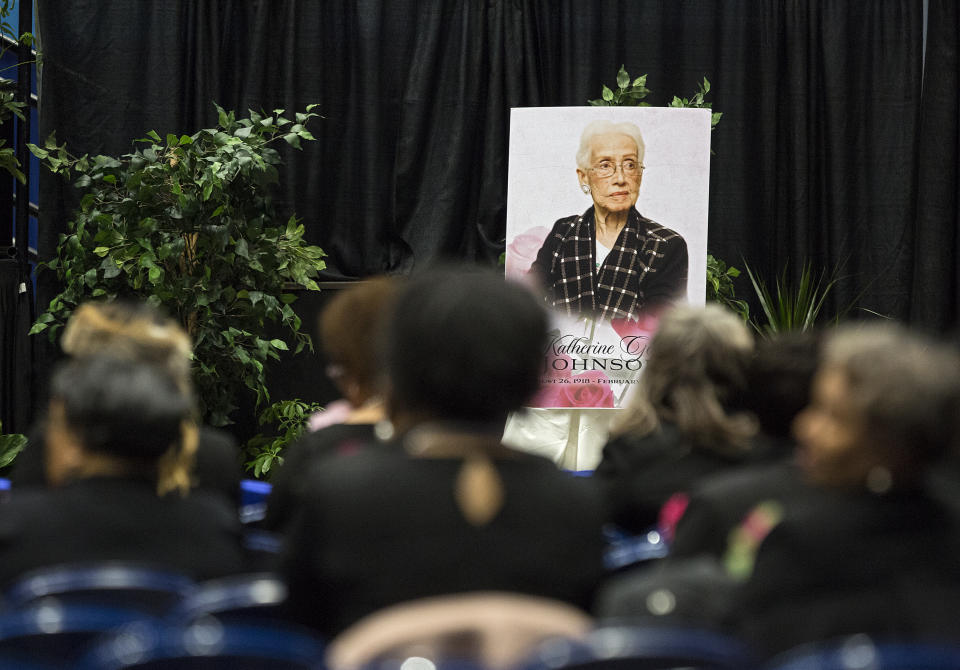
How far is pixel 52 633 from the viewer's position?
1.22 m

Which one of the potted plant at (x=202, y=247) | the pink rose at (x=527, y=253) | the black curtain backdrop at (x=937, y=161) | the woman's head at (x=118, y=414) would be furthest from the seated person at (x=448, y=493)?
the black curtain backdrop at (x=937, y=161)

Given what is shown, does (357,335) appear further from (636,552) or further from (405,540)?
(405,540)

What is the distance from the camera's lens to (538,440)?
5020mm

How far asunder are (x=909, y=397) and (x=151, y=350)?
133cm

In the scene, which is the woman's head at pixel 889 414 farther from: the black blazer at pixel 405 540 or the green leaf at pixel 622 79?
the green leaf at pixel 622 79

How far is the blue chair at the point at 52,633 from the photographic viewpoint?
47.3 inches

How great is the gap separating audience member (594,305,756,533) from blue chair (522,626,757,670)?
46.0 inches

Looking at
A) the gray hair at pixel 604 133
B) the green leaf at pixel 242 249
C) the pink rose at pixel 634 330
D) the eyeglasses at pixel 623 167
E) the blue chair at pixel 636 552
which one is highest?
the gray hair at pixel 604 133

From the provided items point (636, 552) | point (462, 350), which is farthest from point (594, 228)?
point (462, 350)

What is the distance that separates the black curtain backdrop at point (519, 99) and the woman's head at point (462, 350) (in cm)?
471

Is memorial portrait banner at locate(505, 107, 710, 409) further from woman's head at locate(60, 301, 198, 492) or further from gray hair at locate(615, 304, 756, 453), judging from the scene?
woman's head at locate(60, 301, 198, 492)

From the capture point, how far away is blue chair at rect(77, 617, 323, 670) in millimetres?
1108

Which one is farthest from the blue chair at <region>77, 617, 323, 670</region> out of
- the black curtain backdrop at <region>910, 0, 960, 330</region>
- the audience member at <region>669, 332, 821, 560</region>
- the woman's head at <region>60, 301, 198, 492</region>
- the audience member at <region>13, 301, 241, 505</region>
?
the black curtain backdrop at <region>910, 0, 960, 330</region>

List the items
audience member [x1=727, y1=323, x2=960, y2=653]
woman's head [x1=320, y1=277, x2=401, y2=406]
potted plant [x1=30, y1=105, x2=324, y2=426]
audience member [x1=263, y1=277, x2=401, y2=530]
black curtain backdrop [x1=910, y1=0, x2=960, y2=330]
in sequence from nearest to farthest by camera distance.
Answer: audience member [x1=727, y1=323, x2=960, y2=653], audience member [x1=263, y1=277, x2=401, y2=530], woman's head [x1=320, y1=277, x2=401, y2=406], potted plant [x1=30, y1=105, x2=324, y2=426], black curtain backdrop [x1=910, y1=0, x2=960, y2=330]
